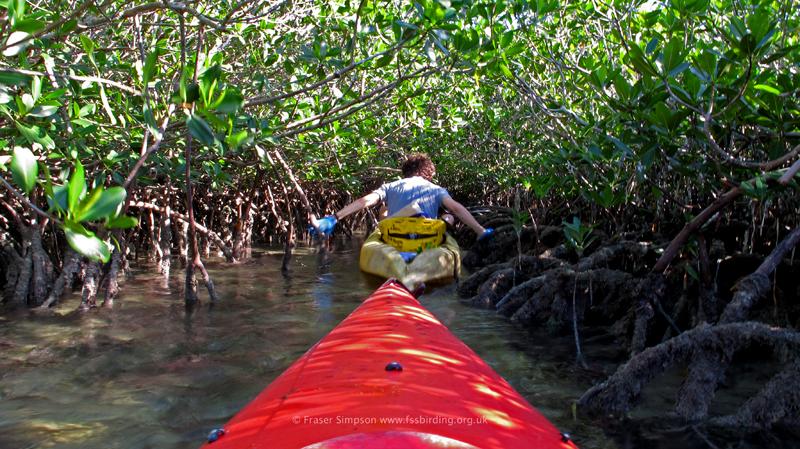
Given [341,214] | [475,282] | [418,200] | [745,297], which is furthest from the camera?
[418,200]

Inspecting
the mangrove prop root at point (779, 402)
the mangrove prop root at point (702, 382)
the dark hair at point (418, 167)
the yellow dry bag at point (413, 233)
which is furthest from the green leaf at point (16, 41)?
the dark hair at point (418, 167)

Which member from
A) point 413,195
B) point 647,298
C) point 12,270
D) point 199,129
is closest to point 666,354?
point 647,298

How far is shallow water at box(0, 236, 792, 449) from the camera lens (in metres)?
2.25

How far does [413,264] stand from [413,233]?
49 cm

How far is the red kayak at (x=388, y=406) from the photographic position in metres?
1.17

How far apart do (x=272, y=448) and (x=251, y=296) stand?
4.15m

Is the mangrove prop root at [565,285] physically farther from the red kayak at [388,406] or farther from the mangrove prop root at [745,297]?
the red kayak at [388,406]

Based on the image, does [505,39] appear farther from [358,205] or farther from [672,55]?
[358,205]

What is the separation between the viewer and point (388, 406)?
4.31 ft

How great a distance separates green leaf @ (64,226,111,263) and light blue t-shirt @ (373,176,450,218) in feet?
16.0

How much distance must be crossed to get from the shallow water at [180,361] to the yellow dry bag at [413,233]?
0.64 meters

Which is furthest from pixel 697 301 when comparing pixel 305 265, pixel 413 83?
pixel 305 265

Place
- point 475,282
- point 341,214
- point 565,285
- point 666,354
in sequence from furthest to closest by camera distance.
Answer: point 341,214
point 475,282
point 565,285
point 666,354

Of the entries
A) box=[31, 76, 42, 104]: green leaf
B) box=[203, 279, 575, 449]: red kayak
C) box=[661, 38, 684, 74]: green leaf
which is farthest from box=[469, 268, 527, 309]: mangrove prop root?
box=[31, 76, 42, 104]: green leaf
